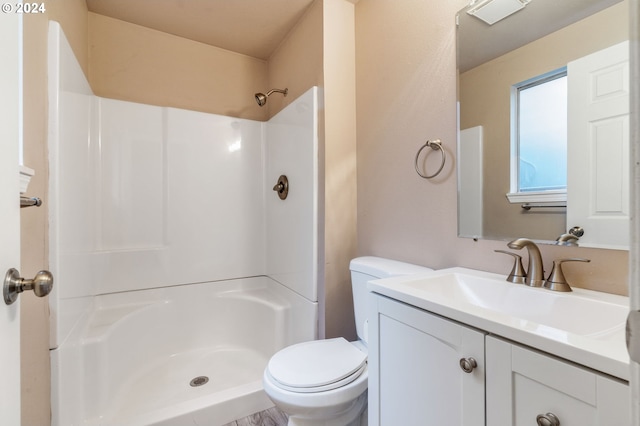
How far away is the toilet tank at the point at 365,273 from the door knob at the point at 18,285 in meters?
1.10

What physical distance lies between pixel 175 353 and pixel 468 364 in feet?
6.63

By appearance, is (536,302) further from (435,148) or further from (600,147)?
(435,148)

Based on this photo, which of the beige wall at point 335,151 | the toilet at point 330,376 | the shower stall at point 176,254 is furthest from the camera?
the beige wall at point 335,151

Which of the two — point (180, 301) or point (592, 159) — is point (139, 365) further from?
point (592, 159)

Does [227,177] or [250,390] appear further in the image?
[227,177]

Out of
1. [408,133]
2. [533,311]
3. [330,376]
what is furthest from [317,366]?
[408,133]

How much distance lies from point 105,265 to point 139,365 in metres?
0.68

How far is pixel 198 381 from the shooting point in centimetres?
185

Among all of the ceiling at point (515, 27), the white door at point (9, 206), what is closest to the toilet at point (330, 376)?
the white door at point (9, 206)

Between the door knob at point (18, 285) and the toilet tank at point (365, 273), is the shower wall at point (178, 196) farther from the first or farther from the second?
the door knob at point (18, 285)

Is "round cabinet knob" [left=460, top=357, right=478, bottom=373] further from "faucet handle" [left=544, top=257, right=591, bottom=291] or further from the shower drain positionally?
the shower drain

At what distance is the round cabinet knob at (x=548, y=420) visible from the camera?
52 cm

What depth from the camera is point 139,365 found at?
5.96 ft

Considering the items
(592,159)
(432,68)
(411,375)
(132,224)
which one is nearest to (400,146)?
(432,68)
